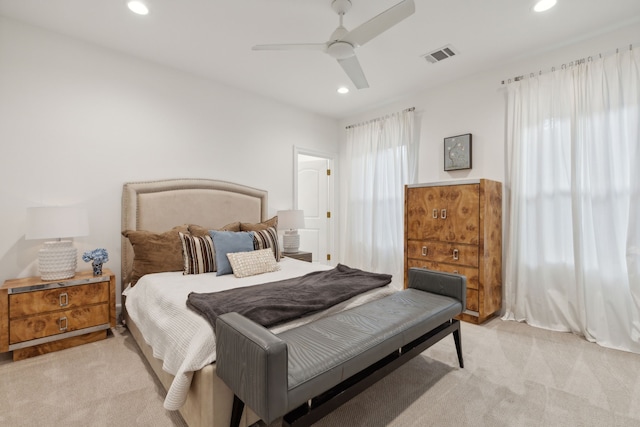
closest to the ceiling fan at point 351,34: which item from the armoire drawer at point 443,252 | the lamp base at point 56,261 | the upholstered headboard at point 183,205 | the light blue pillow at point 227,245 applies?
the light blue pillow at point 227,245

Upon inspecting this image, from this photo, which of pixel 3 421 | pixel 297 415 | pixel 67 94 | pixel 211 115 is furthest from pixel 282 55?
pixel 3 421

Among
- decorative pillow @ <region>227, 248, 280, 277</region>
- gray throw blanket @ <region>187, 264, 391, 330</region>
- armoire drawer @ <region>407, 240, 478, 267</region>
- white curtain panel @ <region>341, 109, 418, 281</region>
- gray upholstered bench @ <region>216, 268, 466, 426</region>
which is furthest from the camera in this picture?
white curtain panel @ <region>341, 109, 418, 281</region>

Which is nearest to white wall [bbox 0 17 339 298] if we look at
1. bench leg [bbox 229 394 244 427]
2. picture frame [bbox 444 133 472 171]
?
bench leg [bbox 229 394 244 427]

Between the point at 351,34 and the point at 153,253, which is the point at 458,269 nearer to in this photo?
the point at 351,34

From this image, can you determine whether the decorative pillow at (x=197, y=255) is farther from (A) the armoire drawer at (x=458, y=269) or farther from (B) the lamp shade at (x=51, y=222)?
(A) the armoire drawer at (x=458, y=269)

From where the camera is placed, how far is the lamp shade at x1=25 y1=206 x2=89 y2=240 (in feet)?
7.47

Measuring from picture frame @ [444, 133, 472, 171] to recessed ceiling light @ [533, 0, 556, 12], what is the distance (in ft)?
4.48

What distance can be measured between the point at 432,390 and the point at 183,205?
9.52ft

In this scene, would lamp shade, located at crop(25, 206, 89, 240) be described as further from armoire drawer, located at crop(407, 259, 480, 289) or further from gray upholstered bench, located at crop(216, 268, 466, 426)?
armoire drawer, located at crop(407, 259, 480, 289)

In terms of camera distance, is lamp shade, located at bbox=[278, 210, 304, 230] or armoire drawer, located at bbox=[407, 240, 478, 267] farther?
lamp shade, located at bbox=[278, 210, 304, 230]

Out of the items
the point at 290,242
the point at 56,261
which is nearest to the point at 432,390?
the point at 290,242

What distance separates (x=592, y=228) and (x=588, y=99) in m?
1.17

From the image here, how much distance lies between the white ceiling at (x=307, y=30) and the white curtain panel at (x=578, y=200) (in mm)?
466

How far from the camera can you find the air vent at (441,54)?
291 centimetres
